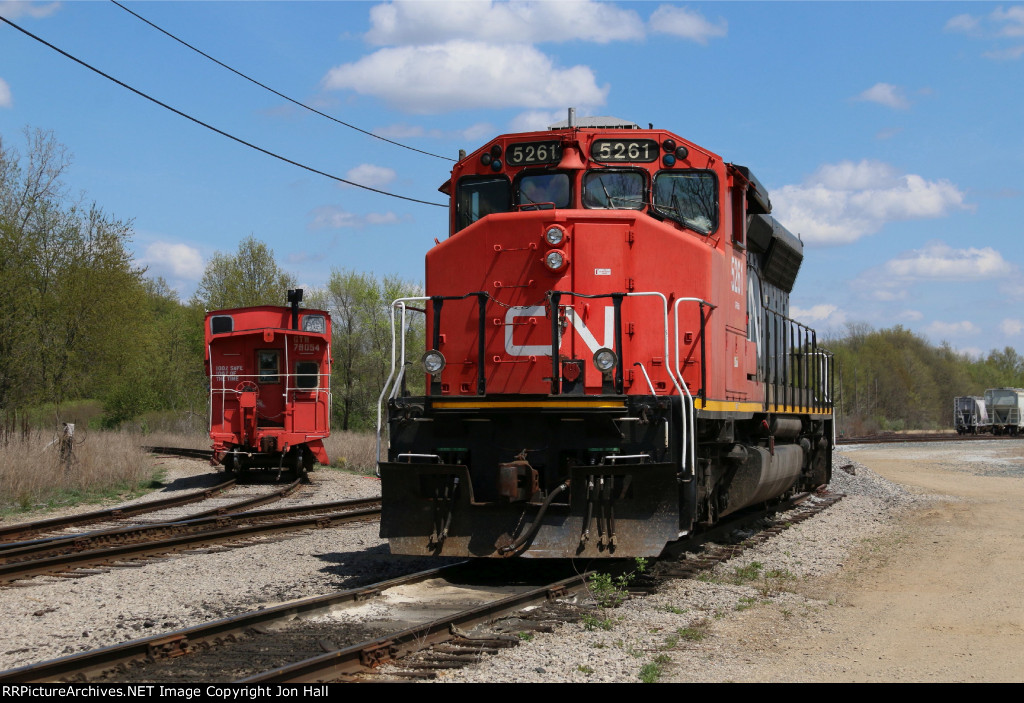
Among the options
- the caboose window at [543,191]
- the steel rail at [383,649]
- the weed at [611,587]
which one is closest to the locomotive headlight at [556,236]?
the caboose window at [543,191]

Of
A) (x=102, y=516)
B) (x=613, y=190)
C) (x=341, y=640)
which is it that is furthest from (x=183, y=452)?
(x=341, y=640)

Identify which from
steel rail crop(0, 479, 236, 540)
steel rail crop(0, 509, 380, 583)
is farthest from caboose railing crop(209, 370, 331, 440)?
steel rail crop(0, 509, 380, 583)

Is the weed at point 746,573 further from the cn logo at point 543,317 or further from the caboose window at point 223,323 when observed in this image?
the caboose window at point 223,323

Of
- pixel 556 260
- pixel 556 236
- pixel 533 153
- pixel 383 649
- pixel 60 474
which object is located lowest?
pixel 383 649

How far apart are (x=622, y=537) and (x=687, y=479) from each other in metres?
0.70

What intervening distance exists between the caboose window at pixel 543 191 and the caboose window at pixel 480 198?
132 mm

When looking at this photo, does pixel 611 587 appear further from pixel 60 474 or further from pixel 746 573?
pixel 60 474

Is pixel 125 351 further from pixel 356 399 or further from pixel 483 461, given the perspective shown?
pixel 483 461

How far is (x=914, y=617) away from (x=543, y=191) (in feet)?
14.8

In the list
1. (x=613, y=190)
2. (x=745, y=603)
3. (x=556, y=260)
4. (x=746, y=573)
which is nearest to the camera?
(x=745, y=603)

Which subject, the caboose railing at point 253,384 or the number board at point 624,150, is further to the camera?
the caboose railing at point 253,384

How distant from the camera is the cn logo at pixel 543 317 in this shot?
26.0ft

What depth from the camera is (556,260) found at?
7.88 meters

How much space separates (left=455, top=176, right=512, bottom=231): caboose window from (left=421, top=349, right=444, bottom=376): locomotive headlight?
1459 millimetres
